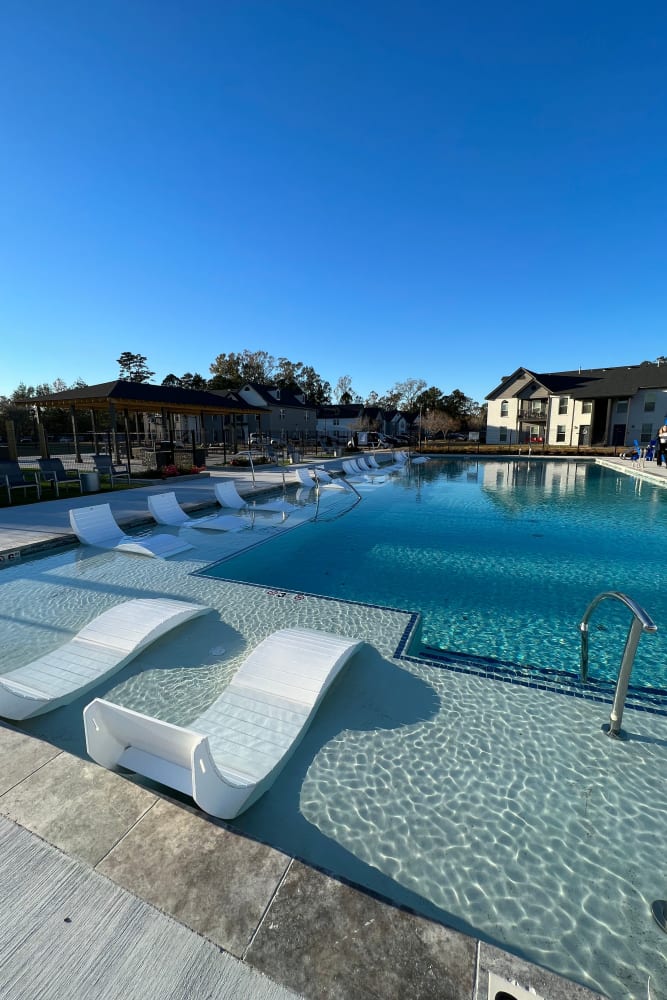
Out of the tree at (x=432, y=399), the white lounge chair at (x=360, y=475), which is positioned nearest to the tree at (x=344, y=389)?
the tree at (x=432, y=399)

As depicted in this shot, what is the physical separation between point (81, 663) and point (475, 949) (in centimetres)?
342

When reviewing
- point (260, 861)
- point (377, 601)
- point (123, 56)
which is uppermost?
point (123, 56)

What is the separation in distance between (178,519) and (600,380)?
38.6 metres

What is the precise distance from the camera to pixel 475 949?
153cm

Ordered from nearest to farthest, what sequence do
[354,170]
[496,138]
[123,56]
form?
[123,56] → [496,138] → [354,170]

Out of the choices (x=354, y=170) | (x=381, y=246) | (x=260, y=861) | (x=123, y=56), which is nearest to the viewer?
(x=260, y=861)

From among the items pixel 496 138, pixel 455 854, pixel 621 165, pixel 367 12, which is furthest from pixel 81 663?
pixel 621 165

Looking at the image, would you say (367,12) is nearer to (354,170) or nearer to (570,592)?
(354,170)

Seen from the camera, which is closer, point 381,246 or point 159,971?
point 159,971

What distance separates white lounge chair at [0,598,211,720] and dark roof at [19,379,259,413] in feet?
41.9

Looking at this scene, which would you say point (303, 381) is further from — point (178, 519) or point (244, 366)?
point (178, 519)

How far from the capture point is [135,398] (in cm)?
1522

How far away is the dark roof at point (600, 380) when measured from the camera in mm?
33031

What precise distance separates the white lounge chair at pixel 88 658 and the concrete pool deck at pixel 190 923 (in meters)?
0.97
